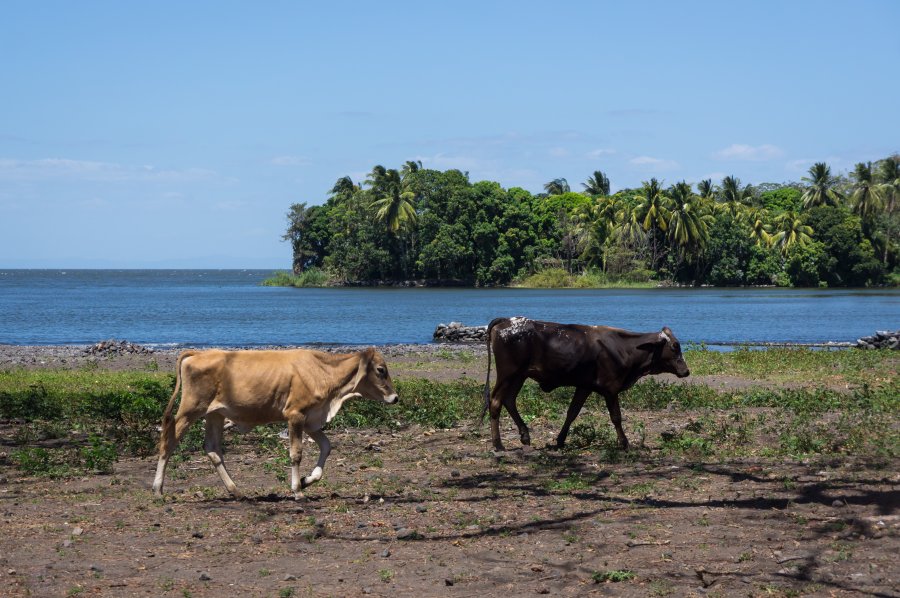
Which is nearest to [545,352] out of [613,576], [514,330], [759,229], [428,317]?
[514,330]

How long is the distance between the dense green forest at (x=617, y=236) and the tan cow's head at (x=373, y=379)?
10452cm

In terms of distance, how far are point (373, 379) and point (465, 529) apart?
2.81 meters

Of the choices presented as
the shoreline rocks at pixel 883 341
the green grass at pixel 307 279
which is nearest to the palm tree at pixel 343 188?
the green grass at pixel 307 279

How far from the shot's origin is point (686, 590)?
7.51 metres

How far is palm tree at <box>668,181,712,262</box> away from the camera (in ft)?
375

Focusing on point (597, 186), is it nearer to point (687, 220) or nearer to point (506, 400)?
point (687, 220)

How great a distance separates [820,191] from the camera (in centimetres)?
12681

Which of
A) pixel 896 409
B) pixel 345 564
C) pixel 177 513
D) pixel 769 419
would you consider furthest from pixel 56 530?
pixel 896 409

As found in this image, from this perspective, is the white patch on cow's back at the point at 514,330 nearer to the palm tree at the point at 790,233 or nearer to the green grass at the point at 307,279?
the palm tree at the point at 790,233

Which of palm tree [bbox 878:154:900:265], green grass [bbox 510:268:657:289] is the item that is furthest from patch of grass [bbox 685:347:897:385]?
palm tree [bbox 878:154:900:265]

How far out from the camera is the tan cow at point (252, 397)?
1112 centimetres

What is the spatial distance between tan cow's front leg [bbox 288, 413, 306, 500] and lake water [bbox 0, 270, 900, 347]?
35.2 meters

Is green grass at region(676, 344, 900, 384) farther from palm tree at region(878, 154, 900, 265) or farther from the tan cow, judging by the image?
palm tree at region(878, 154, 900, 265)

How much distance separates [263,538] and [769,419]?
29.8ft
